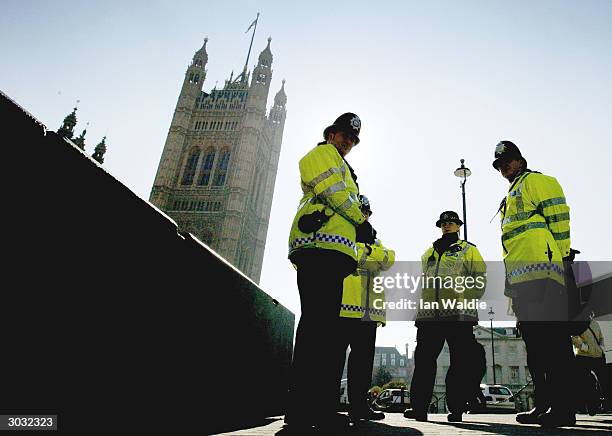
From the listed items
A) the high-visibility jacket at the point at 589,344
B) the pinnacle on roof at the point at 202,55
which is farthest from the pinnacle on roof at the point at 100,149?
the high-visibility jacket at the point at 589,344

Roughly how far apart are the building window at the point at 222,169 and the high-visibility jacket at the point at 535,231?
51.7 metres

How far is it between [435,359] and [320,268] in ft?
7.83

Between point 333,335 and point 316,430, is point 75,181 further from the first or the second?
point 316,430

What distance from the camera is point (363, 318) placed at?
13.6ft

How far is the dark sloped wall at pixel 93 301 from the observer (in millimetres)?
1341

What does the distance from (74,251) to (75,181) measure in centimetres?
29

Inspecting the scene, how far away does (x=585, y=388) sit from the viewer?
20.0 feet

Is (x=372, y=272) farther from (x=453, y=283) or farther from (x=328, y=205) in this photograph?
(x=328, y=205)

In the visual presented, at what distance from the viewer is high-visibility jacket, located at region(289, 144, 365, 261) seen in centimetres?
237

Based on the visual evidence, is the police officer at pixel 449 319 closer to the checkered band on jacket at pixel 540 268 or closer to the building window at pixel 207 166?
the checkered band on jacket at pixel 540 268

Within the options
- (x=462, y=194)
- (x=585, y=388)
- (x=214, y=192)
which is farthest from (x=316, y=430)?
(x=214, y=192)

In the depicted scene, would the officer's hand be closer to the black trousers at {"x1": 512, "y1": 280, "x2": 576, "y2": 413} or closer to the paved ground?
the paved ground

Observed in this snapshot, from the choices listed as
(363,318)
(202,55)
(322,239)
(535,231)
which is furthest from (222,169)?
(322,239)

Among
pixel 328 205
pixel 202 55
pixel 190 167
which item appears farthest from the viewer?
pixel 202 55
